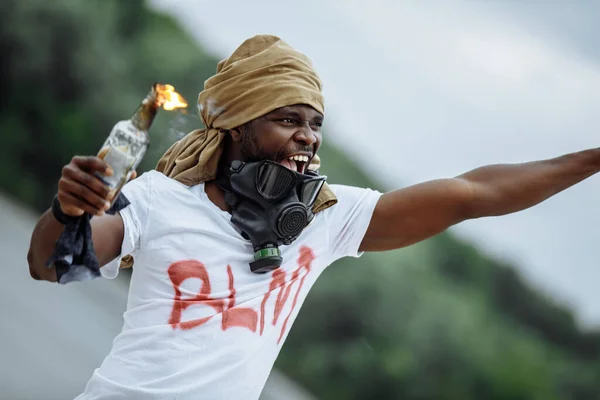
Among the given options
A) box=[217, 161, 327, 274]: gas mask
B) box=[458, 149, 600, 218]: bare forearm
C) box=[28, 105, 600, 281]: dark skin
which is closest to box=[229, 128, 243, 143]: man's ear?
box=[28, 105, 600, 281]: dark skin

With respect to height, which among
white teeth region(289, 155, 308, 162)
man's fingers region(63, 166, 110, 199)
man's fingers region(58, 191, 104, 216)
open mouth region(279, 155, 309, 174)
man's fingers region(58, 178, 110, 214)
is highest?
white teeth region(289, 155, 308, 162)

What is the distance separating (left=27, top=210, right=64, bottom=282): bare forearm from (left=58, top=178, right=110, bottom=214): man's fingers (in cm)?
15

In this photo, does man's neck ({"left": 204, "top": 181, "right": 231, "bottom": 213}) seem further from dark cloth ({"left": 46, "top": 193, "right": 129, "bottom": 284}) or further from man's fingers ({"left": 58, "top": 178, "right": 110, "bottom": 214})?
man's fingers ({"left": 58, "top": 178, "right": 110, "bottom": 214})

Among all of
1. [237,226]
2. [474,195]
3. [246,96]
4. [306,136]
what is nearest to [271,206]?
[237,226]

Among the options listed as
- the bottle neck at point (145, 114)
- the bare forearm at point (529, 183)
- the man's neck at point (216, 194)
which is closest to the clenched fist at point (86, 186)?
the bottle neck at point (145, 114)

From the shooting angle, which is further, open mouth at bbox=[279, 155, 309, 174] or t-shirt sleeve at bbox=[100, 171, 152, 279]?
open mouth at bbox=[279, 155, 309, 174]

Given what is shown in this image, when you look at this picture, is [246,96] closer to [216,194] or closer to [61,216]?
[216,194]

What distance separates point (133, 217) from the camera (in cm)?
238

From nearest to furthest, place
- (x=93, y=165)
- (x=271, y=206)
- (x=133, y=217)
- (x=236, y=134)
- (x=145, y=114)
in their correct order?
(x=93, y=165)
(x=145, y=114)
(x=133, y=217)
(x=271, y=206)
(x=236, y=134)

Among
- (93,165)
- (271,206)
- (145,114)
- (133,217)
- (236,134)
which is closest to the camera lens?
(93,165)

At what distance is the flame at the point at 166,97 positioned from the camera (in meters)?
2.05

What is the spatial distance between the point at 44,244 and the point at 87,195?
0.25 meters

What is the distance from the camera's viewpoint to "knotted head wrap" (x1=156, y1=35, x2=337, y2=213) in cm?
256

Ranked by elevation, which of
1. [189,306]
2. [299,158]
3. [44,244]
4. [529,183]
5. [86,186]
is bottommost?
[189,306]
